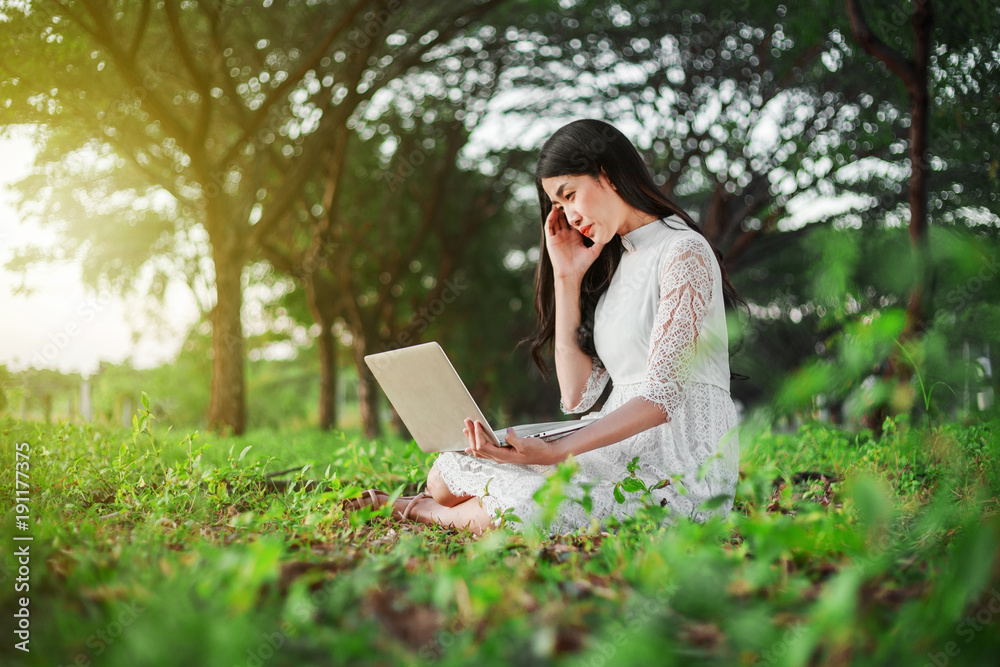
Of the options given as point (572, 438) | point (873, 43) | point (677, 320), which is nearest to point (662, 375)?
point (677, 320)

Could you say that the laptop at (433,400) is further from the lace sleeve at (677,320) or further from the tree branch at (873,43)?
the tree branch at (873,43)

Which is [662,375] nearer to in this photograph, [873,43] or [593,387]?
[593,387]

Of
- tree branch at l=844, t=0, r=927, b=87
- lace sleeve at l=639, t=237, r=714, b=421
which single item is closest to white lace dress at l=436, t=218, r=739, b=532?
lace sleeve at l=639, t=237, r=714, b=421

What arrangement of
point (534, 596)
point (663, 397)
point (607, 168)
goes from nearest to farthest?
1. point (534, 596)
2. point (663, 397)
3. point (607, 168)

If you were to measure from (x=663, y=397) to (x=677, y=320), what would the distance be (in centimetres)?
31

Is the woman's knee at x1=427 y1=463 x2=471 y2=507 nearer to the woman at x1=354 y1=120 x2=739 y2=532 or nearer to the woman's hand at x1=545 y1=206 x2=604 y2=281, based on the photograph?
the woman at x1=354 y1=120 x2=739 y2=532

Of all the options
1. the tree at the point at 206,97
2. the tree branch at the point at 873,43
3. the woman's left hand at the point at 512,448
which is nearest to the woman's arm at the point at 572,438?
the woman's left hand at the point at 512,448

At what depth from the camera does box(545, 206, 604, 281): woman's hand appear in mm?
3289

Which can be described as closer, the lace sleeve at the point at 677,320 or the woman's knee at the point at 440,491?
the lace sleeve at the point at 677,320

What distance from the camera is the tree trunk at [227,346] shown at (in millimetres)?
7789

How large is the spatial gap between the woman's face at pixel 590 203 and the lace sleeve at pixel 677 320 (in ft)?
1.30

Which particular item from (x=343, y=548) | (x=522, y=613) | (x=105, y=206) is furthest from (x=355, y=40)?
(x=522, y=613)

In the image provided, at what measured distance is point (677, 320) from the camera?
2668mm

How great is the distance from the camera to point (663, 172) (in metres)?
11.7
